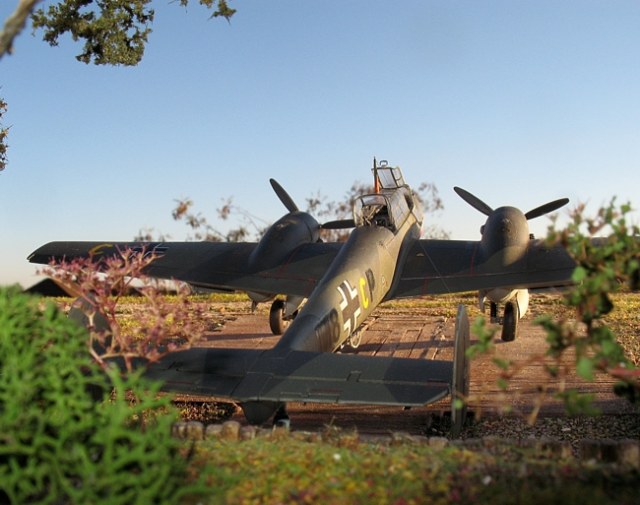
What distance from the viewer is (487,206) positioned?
19.2 m

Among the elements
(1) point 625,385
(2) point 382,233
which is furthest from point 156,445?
(2) point 382,233

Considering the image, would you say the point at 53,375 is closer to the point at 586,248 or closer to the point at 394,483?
the point at 394,483

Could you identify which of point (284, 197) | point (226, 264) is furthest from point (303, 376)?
point (284, 197)

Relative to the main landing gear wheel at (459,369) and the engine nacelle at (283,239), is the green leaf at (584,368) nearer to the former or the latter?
the main landing gear wheel at (459,369)

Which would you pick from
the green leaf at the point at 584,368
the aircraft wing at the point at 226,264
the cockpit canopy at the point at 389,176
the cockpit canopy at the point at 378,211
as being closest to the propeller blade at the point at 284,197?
the aircraft wing at the point at 226,264

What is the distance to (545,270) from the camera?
15.7 metres

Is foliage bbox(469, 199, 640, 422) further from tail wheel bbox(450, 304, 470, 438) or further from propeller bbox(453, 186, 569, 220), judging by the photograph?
propeller bbox(453, 186, 569, 220)

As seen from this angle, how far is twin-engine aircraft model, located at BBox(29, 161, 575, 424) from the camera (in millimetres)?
8508

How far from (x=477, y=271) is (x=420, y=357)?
307 cm

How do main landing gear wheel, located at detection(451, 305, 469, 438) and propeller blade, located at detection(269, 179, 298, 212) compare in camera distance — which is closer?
main landing gear wheel, located at detection(451, 305, 469, 438)

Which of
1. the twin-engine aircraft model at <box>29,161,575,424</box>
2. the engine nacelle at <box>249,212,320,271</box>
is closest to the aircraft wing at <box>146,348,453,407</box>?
the twin-engine aircraft model at <box>29,161,575,424</box>

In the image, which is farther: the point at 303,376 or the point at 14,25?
the point at 303,376

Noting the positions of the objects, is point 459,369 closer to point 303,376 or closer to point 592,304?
point 303,376

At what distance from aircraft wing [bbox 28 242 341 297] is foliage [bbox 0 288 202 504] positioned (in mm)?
9287
